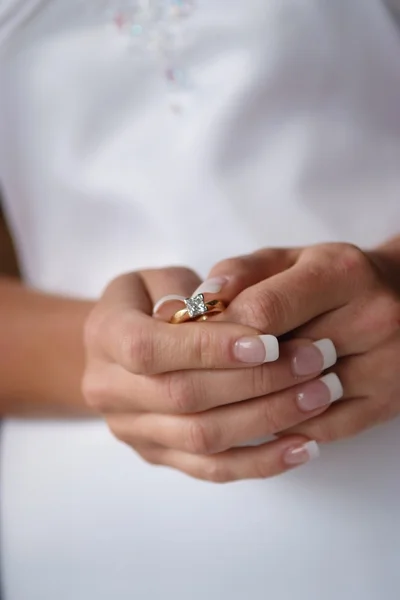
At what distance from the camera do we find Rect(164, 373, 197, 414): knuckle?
460 millimetres

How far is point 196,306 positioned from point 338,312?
0.11m

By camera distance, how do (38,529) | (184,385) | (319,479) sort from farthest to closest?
(38,529)
(319,479)
(184,385)

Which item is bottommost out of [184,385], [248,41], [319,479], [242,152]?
[319,479]

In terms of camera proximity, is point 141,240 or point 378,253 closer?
point 378,253

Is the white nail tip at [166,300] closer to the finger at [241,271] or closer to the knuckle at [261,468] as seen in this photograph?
the finger at [241,271]

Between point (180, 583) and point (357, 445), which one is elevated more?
point (357, 445)

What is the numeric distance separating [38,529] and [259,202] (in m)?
0.41

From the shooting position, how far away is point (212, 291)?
465mm

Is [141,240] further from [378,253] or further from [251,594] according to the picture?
[251,594]

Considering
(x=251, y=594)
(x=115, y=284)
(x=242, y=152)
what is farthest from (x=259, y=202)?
(x=251, y=594)

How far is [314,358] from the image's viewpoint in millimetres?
460

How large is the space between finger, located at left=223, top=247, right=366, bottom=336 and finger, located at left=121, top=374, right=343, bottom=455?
0.17ft

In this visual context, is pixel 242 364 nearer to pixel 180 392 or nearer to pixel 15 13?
pixel 180 392

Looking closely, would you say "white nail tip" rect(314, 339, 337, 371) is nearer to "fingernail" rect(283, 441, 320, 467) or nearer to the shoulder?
"fingernail" rect(283, 441, 320, 467)
